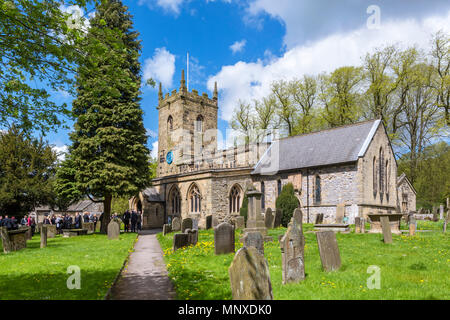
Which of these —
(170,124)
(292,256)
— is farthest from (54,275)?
(170,124)

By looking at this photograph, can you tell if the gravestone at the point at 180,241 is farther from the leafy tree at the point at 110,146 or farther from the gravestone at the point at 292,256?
the leafy tree at the point at 110,146

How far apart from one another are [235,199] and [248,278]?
85.7ft

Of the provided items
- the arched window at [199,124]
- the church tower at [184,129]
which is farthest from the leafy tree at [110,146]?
the arched window at [199,124]

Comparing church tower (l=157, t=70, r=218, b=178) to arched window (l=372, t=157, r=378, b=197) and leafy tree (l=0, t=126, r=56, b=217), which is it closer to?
leafy tree (l=0, t=126, r=56, b=217)

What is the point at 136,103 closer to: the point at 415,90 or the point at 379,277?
the point at 379,277

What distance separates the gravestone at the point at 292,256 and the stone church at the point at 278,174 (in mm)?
18806

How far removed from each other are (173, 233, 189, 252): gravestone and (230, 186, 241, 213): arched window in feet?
54.4

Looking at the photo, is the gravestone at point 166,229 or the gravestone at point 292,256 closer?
the gravestone at point 292,256

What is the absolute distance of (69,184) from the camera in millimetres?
23500

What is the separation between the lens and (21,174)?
91.6ft

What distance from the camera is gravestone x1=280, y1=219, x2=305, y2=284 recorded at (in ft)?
22.5

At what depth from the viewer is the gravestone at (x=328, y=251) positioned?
25.2 ft

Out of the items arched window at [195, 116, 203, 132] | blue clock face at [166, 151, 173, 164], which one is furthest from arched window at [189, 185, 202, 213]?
arched window at [195, 116, 203, 132]

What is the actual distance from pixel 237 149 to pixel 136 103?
15482mm
